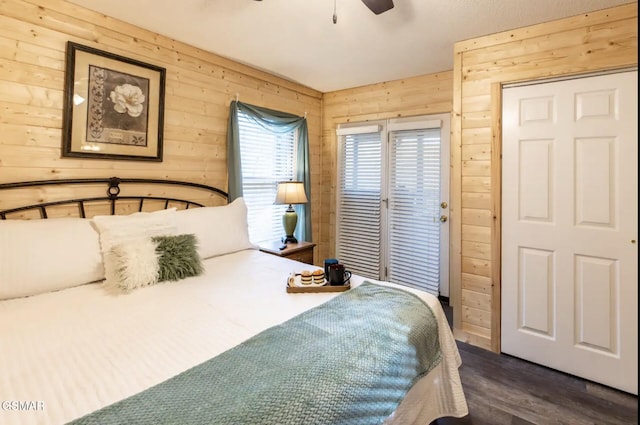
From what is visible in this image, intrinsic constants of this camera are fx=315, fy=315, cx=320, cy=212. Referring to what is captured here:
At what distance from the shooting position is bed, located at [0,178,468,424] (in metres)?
0.89

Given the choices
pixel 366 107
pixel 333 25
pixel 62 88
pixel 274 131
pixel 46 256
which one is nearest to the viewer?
pixel 46 256

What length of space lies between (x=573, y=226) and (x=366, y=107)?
2.43m

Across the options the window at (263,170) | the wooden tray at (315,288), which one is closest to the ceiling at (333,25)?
the window at (263,170)

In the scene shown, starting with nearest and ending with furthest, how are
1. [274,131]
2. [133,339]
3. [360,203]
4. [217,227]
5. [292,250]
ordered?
1. [133,339]
2. [217,227]
3. [292,250]
4. [274,131]
5. [360,203]

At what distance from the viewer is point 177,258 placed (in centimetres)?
193

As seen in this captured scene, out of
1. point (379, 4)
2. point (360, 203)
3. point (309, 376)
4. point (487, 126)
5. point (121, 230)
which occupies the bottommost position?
→ point (309, 376)

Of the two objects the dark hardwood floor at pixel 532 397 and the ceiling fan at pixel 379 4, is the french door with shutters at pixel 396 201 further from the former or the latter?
the ceiling fan at pixel 379 4

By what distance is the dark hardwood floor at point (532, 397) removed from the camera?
1.79 m

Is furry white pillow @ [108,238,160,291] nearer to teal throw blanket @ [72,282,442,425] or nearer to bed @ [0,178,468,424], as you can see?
bed @ [0,178,468,424]

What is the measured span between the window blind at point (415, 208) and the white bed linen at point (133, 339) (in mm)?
1801

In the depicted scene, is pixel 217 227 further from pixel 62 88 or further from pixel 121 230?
pixel 62 88

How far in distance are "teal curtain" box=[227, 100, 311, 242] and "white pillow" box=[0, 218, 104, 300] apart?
Answer: 1362mm

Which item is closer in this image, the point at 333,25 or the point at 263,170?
the point at 333,25

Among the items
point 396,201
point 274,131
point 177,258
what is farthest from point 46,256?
point 396,201
